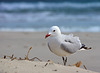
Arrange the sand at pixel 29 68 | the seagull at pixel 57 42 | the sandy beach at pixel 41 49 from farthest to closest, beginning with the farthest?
the sandy beach at pixel 41 49
the seagull at pixel 57 42
the sand at pixel 29 68

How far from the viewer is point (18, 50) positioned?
6785 millimetres

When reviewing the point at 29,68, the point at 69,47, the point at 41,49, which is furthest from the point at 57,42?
the point at 41,49

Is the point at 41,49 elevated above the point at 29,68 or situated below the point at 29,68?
above

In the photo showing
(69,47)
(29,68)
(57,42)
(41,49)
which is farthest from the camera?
(41,49)

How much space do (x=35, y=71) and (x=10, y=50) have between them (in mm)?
3733

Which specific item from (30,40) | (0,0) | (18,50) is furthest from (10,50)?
(0,0)

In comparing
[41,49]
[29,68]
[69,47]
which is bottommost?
[29,68]

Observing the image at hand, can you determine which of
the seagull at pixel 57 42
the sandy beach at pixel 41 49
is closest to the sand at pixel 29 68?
the seagull at pixel 57 42

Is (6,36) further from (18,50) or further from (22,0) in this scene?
(22,0)

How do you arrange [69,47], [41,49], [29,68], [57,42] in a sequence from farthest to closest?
[41,49] → [69,47] → [57,42] → [29,68]

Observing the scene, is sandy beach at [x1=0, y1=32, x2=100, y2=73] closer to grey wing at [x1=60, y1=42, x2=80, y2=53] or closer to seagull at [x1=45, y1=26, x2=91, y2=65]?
grey wing at [x1=60, y1=42, x2=80, y2=53]

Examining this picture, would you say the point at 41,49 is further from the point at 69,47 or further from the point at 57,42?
the point at 57,42

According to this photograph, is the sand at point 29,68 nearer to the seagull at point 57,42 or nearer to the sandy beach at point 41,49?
the seagull at point 57,42

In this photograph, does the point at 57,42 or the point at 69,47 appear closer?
the point at 57,42
